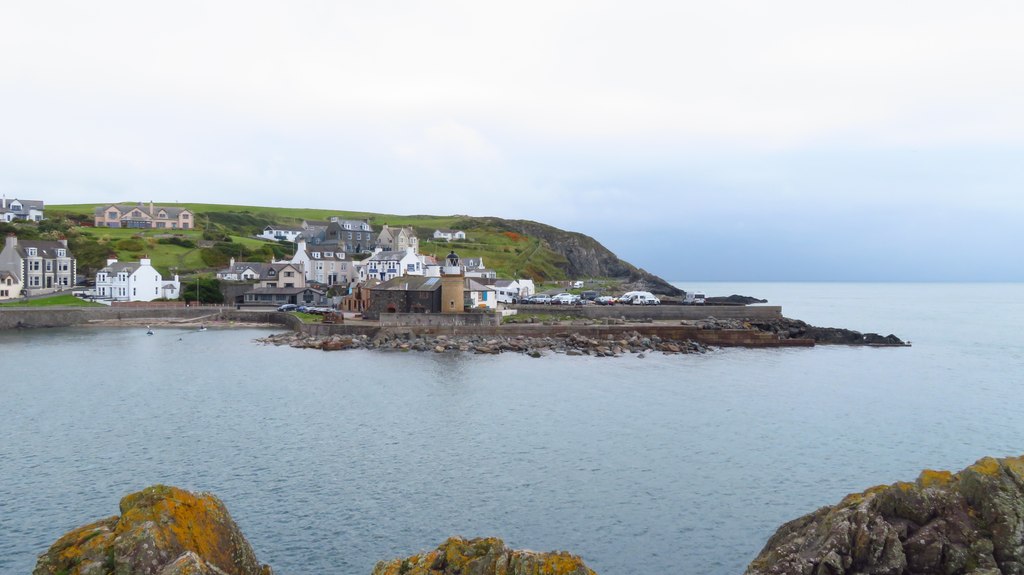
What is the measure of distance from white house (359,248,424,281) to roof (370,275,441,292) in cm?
1615

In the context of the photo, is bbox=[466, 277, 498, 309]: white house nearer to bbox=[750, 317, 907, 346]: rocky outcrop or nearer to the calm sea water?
the calm sea water

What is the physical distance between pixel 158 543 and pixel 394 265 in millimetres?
71425

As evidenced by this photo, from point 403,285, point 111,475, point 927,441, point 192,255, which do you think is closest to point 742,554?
point 927,441

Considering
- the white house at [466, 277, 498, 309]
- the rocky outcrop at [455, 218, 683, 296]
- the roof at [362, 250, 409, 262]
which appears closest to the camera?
the white house at [466, 277, 498, 309]

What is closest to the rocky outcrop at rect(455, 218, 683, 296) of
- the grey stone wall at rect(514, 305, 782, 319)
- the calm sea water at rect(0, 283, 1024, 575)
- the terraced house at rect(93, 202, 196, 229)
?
the grey stone wall at rect(514, 305, 782, 319)

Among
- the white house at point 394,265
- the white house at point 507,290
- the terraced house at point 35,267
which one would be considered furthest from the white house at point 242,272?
the white house at point 507,290

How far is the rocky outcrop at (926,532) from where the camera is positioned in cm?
1130

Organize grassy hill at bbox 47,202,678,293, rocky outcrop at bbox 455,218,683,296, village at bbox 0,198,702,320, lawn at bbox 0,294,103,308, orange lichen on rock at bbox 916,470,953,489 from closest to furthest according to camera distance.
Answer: orange lichen on rock at bbox 916,470,953,489 → village at bbox 0,198,702,320 → lawn at bbox 0,294,103,308 → grassy hill at bbox 47,202,678,293 → rocky outcrop at bbox 455,218,683,296

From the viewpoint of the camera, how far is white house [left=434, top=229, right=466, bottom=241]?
12761 cm

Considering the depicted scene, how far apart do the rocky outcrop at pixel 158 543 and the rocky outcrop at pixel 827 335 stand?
53873 millimetres

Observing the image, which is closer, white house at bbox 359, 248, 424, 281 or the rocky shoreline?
the rocky shoreline

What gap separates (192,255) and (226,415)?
7148 centimetres

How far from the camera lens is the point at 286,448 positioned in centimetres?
2458

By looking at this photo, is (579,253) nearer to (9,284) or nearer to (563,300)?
(563,300)
